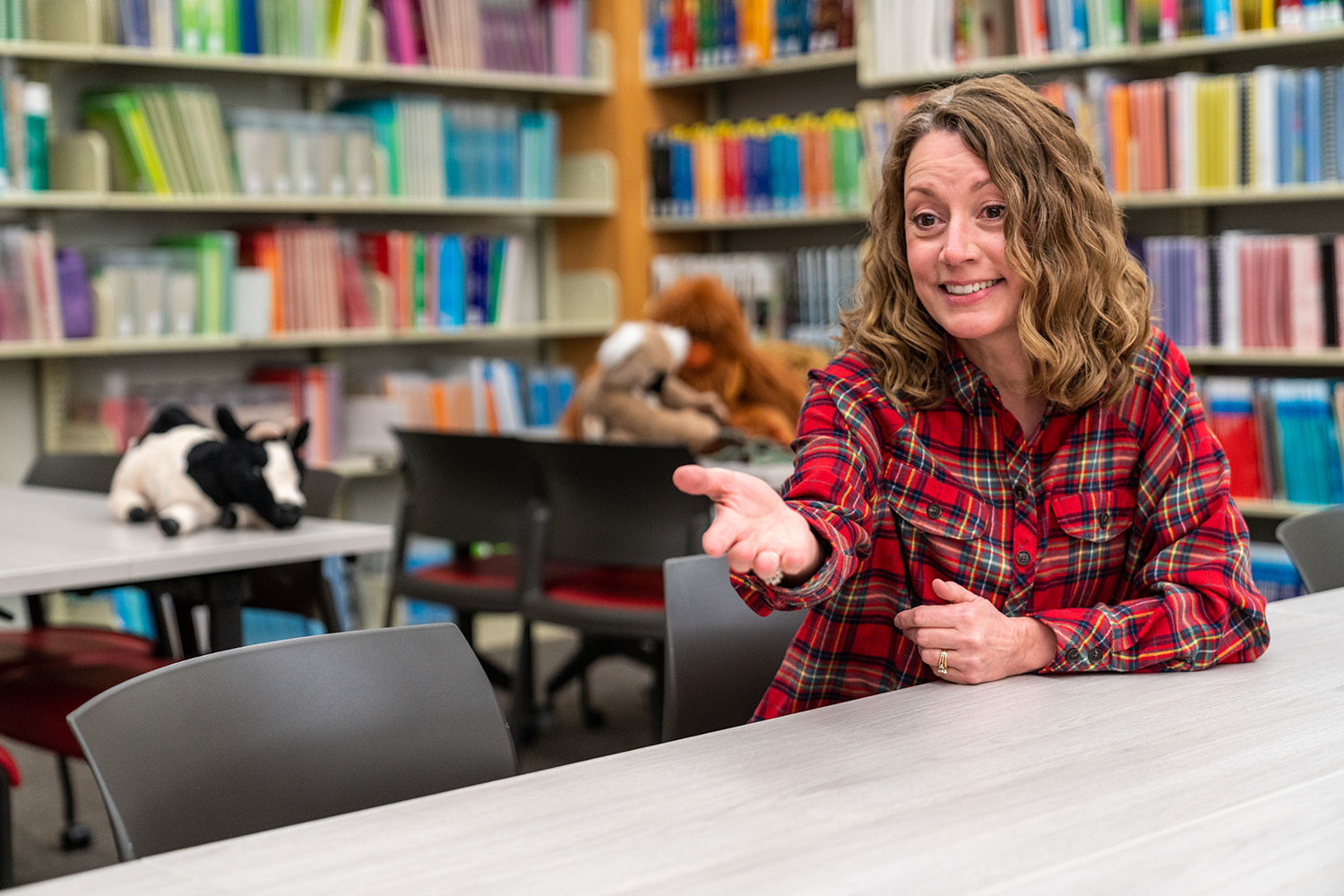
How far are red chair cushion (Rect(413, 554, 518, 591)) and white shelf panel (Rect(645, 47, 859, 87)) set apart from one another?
6.56ft

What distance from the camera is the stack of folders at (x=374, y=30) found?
409cm

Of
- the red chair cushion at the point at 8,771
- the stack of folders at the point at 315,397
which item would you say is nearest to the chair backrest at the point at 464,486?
the stack of folders at the point at 315,397

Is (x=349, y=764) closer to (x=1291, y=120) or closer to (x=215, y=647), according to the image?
(x=215, y=647)

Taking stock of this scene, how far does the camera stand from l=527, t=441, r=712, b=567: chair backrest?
3.08 m

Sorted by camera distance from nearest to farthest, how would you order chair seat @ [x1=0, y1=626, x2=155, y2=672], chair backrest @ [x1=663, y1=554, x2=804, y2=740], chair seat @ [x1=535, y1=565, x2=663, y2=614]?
chair backrest @ [x1=663, y1=554, x2=804, y2=740] < chair seat @ [x1=0, y1=626, x2=155, y2=672] < chair seat @ [x1=535, y1=565, x2=663, y2=614]

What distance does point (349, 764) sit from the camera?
1.24m

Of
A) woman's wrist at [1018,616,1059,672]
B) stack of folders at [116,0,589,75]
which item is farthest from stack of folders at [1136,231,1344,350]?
woman's wrist at [1018,616,1059,672]

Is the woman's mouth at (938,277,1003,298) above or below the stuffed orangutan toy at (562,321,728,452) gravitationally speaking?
above

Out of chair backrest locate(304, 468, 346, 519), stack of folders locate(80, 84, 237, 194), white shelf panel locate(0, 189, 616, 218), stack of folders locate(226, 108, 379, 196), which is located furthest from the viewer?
stack of folders locate(226, 108, 379, 196)

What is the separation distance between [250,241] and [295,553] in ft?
7.48

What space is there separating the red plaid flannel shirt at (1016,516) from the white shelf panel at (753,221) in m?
3.11

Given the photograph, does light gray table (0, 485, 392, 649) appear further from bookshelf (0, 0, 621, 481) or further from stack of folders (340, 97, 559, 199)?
stack of folders (340, 97, 559, 199)

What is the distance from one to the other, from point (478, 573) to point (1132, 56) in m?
2.24

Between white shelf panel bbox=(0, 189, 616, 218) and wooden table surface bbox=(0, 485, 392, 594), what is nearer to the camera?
wooden table surface bbox=(0, 485, 392, 594)
